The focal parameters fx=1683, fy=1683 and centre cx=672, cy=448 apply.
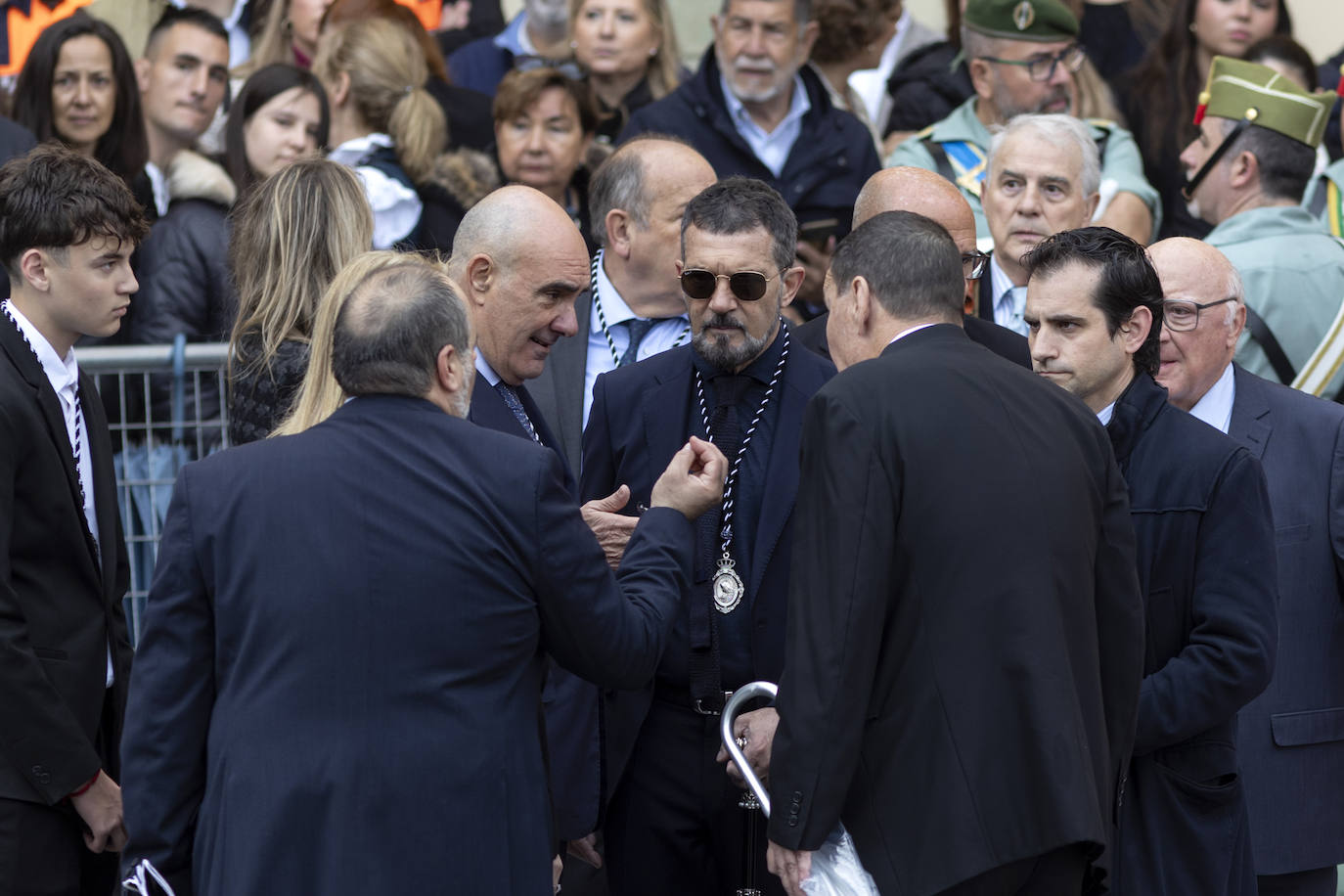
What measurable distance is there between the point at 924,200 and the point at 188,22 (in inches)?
146

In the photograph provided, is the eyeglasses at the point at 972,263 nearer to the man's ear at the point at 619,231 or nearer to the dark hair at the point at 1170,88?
the man's ear at the point at 619,231

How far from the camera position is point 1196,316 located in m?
4.62

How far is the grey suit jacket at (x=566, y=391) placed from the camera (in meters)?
5.16

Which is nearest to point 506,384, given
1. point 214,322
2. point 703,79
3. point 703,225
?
point 703,225

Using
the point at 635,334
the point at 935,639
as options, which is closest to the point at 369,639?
the point at 935,639

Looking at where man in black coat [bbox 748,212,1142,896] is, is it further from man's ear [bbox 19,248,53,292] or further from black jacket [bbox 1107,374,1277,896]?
man's ear [bbox 19,248,53,292]

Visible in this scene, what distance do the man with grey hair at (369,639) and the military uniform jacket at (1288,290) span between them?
3172 millimetres

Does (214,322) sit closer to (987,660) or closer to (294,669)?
(294,669)

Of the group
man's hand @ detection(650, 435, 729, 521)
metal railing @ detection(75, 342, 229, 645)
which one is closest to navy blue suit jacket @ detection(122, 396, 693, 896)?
man's hand @ detection(650, 435, 729, 521)

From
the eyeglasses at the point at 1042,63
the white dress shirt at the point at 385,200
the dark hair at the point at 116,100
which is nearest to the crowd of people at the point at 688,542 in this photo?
the dark hair at the point at 116,100

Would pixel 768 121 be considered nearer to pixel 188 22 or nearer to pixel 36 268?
pixel 188 22

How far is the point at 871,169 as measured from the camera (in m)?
7.17

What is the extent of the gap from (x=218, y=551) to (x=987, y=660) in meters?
1.50

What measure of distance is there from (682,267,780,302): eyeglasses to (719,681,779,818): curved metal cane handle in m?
1.05
